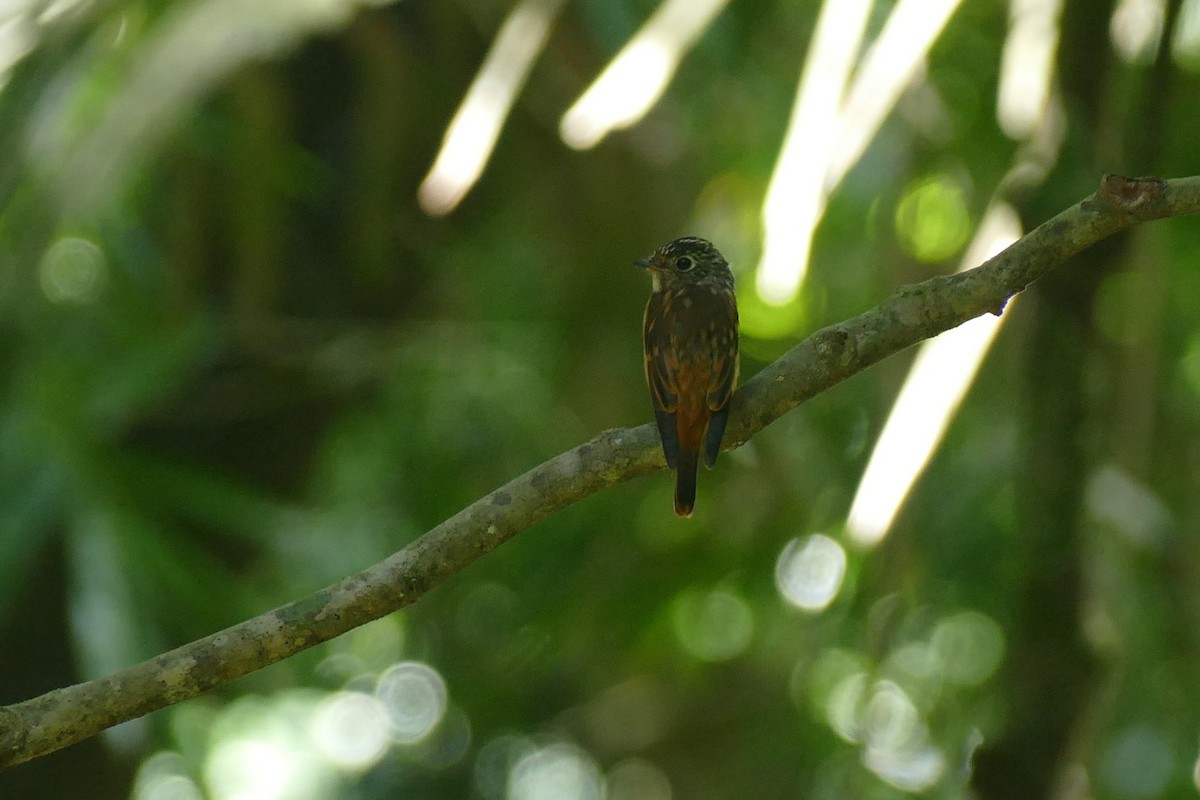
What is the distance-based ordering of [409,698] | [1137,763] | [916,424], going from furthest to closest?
[409,698]
[1137,763]
[916,424]

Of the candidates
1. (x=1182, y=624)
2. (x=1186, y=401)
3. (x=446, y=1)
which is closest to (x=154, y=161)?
A: (x=446, y=1)

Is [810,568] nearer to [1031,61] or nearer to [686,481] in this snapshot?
[686,481]

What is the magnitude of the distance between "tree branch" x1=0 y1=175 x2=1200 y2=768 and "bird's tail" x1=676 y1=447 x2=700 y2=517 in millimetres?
936

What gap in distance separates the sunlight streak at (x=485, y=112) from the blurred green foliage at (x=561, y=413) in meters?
0.49

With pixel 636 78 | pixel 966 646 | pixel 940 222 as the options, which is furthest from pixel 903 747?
pixel 636 78

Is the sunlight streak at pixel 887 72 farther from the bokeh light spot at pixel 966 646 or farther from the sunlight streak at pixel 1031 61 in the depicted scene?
the bokeh light spot at pixel 966 646

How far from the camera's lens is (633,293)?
703cm

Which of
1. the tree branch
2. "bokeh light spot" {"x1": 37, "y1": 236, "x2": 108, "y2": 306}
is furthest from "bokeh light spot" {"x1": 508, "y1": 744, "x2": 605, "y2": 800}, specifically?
the tree branch

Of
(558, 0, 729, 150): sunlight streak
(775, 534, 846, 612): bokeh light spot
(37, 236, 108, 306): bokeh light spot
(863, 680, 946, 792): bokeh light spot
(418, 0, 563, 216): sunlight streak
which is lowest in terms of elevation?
(863, 680, 946, 792): bokeh light spot

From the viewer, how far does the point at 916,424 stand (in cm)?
332

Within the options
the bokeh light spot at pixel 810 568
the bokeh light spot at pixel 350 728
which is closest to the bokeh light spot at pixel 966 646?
the bokeh light spot at pixel 810 568

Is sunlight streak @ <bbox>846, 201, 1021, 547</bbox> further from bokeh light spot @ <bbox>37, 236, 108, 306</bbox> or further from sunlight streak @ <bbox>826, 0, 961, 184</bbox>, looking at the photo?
bokeh light spot @ <bbox>37, 236, 108, 306</bbox>

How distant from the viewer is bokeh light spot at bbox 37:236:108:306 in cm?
691

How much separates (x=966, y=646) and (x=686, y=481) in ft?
15.4
